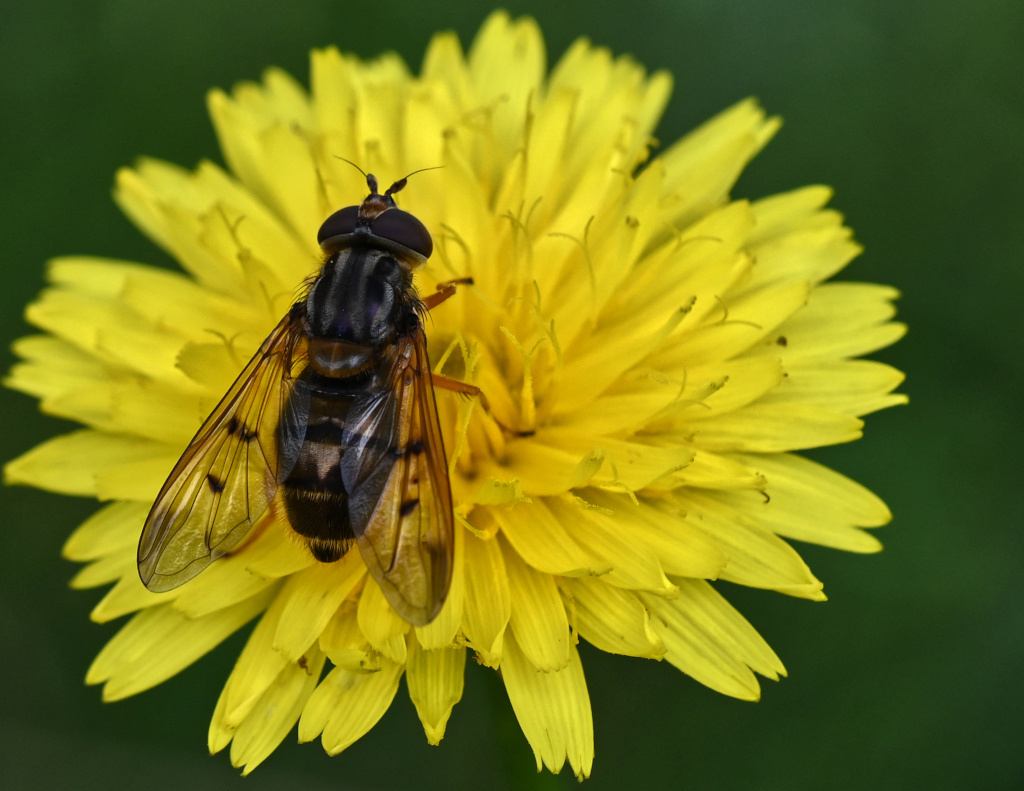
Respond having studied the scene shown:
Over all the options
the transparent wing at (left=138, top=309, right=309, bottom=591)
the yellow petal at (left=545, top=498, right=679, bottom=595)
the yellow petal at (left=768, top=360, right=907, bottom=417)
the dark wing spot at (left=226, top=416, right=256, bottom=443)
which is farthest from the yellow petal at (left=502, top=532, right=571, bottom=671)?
the yellow petal at (left=768, top=360, right=907, bottom=417)

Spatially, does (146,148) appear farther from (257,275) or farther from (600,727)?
(600,727)

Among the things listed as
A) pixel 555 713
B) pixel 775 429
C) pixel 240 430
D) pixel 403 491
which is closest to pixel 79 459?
pixel 240 430

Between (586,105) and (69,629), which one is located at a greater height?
(586,105)

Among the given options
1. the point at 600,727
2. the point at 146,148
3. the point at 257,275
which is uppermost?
the point at 146,148

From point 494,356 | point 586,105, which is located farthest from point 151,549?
point 586,105

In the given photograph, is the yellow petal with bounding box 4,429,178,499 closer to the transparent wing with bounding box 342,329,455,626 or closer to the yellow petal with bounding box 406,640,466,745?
the transparent wing with bounding box 342,329,455,626

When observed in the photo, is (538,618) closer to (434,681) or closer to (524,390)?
(434,681)
